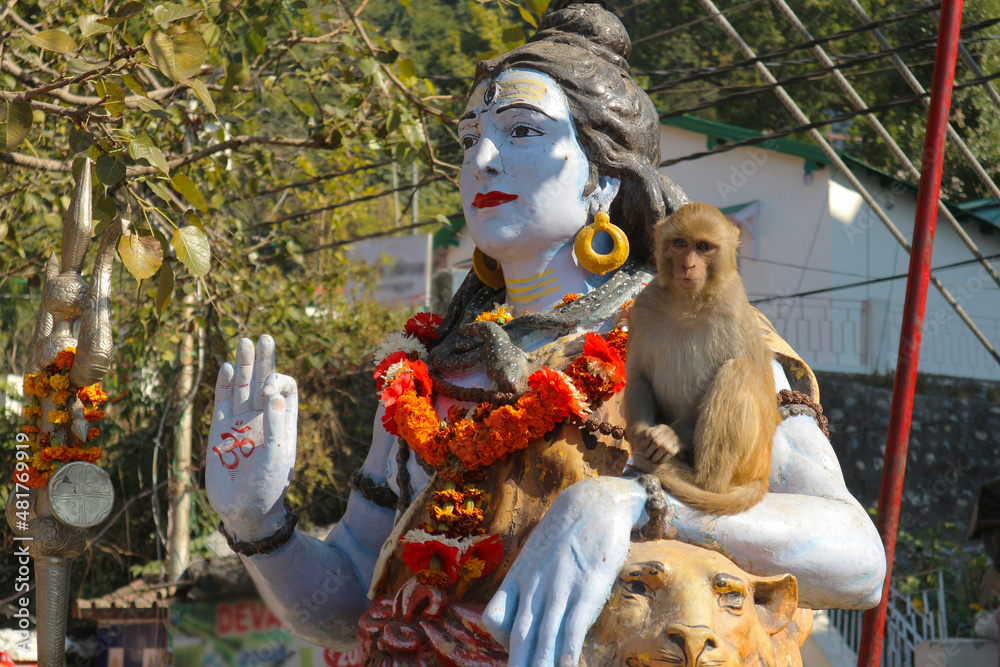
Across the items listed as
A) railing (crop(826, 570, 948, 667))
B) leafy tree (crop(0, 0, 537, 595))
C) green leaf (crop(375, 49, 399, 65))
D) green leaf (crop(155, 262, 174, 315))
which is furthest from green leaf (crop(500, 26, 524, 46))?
railing (crop(826, 570, 948, 667))

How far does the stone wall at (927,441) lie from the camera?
40.7 feet

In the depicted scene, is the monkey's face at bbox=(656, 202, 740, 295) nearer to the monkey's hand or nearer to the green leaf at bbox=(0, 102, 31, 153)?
the monkey's hand

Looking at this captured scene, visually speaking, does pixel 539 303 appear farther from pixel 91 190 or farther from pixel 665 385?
pixel 91 190

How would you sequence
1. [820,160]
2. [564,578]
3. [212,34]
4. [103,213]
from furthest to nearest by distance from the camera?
[820,160] < [212,34] < [103,213] < [564,578]

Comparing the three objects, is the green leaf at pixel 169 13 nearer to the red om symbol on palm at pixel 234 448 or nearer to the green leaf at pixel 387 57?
the red om symbol on palm at pixel 234 448

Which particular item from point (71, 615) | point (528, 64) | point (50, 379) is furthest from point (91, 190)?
point (71, 615)

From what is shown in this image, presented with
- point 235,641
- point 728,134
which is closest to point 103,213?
point 235,641

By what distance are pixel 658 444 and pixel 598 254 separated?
821mm

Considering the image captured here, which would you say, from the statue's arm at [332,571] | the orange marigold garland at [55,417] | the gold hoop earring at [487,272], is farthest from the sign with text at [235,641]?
the gold hoop earring at [487,272]

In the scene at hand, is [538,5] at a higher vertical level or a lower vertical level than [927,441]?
higher

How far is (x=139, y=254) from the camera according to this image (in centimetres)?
282

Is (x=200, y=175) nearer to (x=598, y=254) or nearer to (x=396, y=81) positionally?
(x=396, y=81)

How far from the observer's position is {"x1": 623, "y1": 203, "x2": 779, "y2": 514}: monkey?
6.98 feet

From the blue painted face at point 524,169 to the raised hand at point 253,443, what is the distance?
715mm
